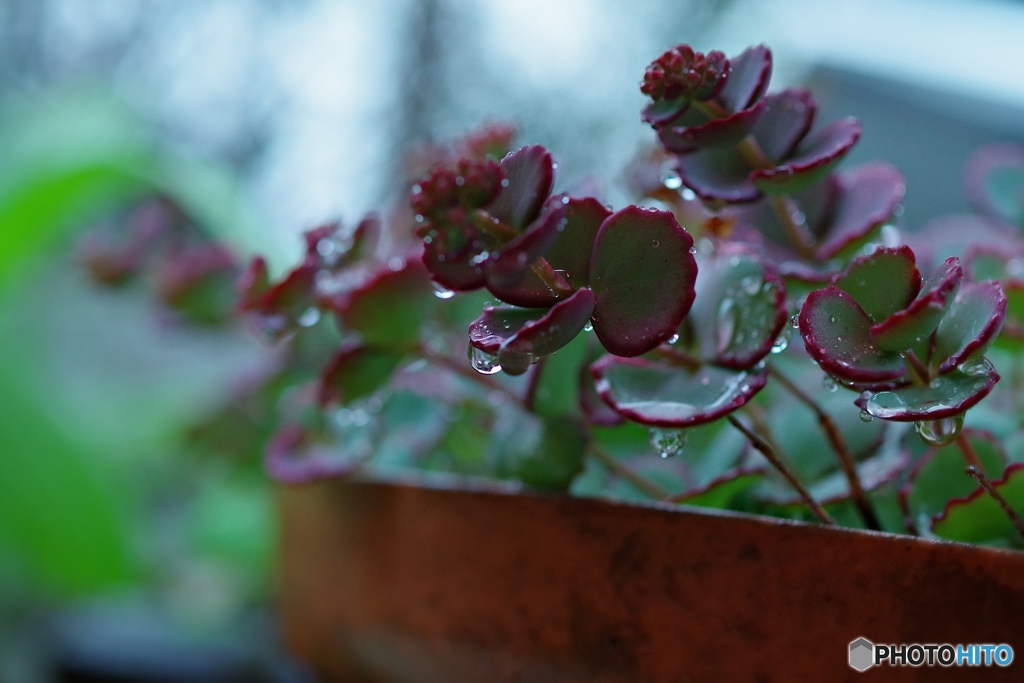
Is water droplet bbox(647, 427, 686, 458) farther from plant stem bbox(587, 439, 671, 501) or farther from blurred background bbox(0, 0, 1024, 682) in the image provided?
blurred background bbox(0, 0, 1024, 682)

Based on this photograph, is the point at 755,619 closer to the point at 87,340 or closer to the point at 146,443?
the point at 146,443

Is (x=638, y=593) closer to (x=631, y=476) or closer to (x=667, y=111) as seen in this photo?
(x=631, y=476)

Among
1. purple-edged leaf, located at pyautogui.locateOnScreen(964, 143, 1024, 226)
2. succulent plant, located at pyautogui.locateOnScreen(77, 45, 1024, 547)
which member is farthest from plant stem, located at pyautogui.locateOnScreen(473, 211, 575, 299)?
purple-edged leaf, located at pyautogui.locateOnScreen(964, 143, 1024, 226)

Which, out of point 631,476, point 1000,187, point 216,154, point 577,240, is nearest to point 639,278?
point 577,240

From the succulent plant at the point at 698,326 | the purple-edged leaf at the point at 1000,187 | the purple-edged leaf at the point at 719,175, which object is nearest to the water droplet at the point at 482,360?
the succulent plant at the point at 698,326

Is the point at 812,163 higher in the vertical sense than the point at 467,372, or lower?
higher

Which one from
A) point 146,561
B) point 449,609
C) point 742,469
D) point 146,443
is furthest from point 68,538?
point 742,469

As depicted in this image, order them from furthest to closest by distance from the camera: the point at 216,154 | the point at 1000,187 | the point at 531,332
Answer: the point at 216,154, the point at 1000,187, the point at 531,332

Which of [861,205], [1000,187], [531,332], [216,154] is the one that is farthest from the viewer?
[216,154]

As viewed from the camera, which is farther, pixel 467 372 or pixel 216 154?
pixel 216 154
